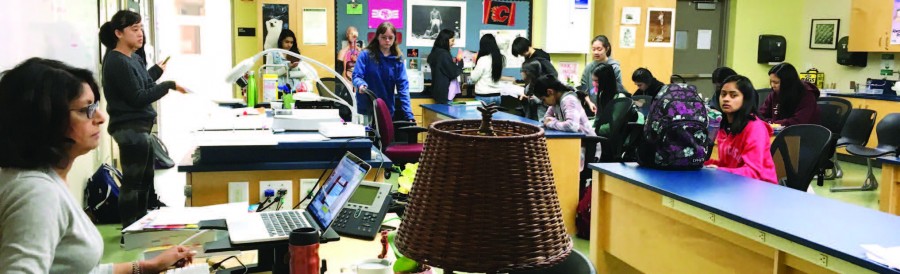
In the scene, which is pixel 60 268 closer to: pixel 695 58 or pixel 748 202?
pixel 748 202

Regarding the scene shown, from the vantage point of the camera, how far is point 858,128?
6566 mm

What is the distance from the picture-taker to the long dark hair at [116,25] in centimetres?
416

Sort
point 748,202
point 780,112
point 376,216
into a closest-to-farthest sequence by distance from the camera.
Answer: point 376,216 → point 748,202 → point 780,112

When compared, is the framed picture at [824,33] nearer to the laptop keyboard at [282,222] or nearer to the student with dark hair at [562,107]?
the student with dark hair at [562,107]

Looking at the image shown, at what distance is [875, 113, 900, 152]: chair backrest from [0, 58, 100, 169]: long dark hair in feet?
19.3

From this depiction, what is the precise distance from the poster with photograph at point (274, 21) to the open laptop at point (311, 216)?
5.59 meters

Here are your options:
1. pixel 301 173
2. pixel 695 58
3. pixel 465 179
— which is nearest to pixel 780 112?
pixel 695 58

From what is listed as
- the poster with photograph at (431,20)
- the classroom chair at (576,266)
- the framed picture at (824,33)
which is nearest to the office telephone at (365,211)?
the classroom chair at (576,266)

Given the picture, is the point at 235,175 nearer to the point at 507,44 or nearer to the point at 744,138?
the point at 744,138

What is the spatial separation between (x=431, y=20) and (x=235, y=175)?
550 cm

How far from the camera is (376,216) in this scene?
2.62 m

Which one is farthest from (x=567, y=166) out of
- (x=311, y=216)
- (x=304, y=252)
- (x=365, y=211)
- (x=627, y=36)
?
(x=627, y=36)

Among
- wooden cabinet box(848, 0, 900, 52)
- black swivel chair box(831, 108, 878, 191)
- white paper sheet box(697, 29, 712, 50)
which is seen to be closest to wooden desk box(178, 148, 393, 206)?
black swivel chair box(831, 108, 878, 191)

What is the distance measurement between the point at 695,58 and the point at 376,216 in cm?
778
